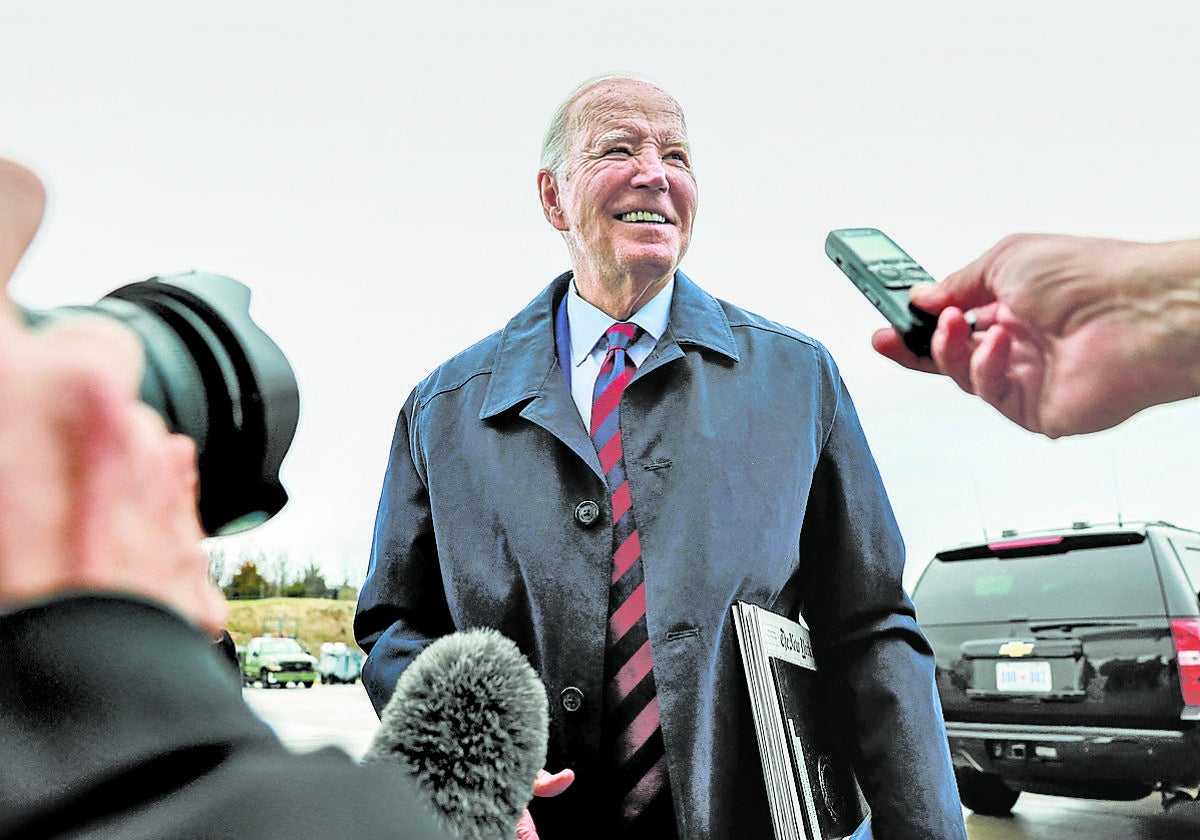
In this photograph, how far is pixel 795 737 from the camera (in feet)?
2.99

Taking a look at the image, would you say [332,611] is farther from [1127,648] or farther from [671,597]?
[1127,648]

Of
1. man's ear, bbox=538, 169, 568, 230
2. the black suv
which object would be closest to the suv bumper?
the black suv

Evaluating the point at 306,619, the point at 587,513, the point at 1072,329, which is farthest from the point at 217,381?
the point at 306,619

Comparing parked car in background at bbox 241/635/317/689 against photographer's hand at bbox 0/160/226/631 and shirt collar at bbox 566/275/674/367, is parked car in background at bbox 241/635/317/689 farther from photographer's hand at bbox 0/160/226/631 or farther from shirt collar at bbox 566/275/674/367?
photographer's hand at bbox 0/160/226/631

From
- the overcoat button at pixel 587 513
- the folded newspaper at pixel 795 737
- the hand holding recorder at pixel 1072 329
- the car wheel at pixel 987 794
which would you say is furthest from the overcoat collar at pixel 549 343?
the car wheel at pixel 987 794

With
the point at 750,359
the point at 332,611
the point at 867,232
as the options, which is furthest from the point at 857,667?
the point at 332,611

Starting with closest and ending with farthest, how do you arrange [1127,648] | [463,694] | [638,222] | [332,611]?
[463,694], [638,222], [332,611], [1127,648]

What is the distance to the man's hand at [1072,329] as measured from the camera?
0.60 meters

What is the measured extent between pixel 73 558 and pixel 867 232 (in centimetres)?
61

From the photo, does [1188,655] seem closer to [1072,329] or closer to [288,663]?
[288,663]

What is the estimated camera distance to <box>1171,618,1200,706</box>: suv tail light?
2.69 m

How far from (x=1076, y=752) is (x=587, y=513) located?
2.28 meters

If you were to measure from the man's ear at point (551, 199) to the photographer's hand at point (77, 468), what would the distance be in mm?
725

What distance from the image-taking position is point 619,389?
3.36 feet
